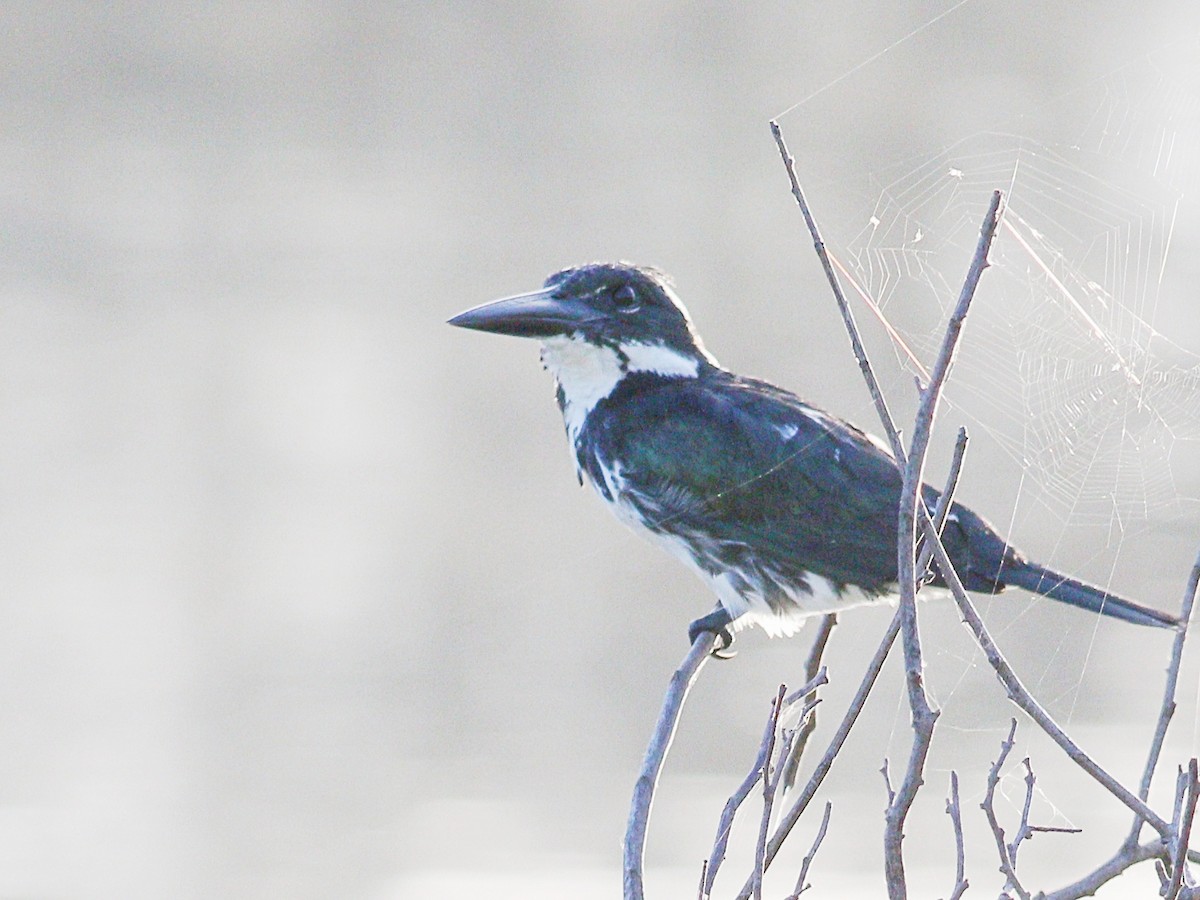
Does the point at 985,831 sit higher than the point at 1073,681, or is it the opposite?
the point at 1073,681

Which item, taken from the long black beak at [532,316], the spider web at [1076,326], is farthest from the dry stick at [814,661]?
the long black beak at [532,316]

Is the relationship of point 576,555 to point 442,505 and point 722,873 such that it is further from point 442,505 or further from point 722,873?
point 722,873

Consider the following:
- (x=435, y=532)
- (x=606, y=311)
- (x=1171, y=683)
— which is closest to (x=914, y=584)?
(x=1171, y=683)

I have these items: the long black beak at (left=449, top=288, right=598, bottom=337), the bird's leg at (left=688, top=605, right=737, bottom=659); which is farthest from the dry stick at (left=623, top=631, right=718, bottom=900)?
the long black beak at (left=449, top=288, right=598, bottom=337)

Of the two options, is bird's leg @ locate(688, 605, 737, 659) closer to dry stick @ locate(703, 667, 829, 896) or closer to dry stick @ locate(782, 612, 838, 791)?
dry stick @ locate(782, 612, 838, 791)

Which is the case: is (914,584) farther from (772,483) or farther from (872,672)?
(772,483)

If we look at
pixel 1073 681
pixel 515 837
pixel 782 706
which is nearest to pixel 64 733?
pixel 515 837
